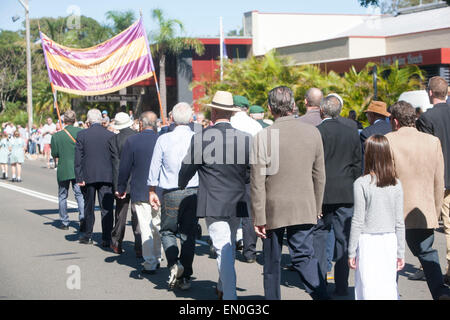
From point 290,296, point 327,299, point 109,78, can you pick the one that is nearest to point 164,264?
point 290,296

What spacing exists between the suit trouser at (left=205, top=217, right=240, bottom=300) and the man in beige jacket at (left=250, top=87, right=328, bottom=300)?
0.60 m

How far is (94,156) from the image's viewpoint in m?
9.89

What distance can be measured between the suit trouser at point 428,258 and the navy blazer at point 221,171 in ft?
5.44

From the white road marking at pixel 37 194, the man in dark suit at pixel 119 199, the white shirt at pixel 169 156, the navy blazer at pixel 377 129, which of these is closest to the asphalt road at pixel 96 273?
the man in dark suit at pixel 119 199

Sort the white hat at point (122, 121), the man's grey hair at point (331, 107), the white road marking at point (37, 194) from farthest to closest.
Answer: the white road marking at point (37, 194) → the white hat at point (122, 121) → the man's grey hair at point (331, 107)

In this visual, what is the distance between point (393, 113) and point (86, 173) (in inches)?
201

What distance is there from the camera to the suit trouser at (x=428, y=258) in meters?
6.20

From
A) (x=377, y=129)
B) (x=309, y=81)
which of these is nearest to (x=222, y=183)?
(x=377, y=129)

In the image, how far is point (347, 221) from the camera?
6945 millimetres

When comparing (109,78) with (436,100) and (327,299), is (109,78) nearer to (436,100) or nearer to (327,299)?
(436,100)

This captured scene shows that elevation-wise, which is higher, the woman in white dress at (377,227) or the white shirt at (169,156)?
the white shirt at (169,156)

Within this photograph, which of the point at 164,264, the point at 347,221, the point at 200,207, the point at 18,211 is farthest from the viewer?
the point at 18,211

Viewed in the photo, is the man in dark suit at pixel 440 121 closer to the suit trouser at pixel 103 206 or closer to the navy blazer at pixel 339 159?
the navy blazer at pixel 339 159

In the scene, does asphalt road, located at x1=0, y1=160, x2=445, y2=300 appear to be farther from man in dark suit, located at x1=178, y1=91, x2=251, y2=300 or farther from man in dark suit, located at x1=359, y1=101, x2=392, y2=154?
man in dark suit, located at x1=359, y1=101, x2=392, y2=154
